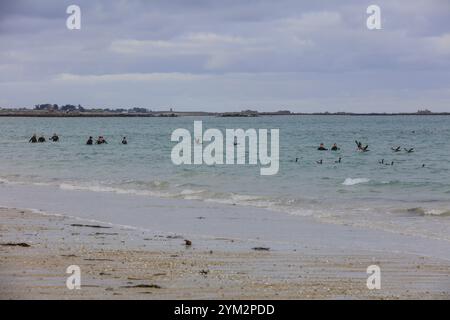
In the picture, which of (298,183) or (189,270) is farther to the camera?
(298,183)

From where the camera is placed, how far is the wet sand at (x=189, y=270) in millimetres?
9484

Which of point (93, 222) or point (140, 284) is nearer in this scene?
point (140, 284)

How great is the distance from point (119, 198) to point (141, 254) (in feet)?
37.4

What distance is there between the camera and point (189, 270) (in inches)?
430

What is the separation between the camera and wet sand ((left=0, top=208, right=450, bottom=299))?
9.48 m

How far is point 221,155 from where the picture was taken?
50.0 metres

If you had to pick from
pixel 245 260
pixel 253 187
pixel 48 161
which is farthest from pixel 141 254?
pixel 48 161

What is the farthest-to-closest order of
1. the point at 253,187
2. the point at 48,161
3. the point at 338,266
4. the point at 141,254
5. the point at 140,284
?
the point at 48,161 < the point at 253,187 < the point at 141,254 < the point at 338,266 < the point at 140,284

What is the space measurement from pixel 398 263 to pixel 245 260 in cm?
249

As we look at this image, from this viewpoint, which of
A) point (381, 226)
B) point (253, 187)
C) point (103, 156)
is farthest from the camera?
point (103, 156)

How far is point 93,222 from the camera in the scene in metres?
16.9

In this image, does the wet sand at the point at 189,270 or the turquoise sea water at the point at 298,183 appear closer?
the wet sand at the point at 189,270

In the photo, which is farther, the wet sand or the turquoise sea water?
the turquoise sea water
